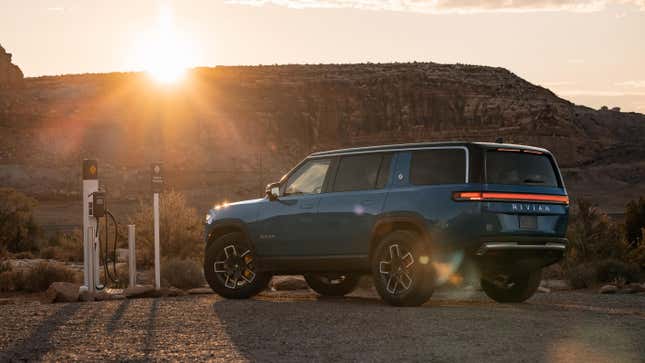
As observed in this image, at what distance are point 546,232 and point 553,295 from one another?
4.17 meters

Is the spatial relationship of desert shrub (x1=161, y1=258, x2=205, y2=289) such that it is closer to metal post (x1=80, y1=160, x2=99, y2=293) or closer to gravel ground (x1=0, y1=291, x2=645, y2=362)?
metal post (x1=80, y1=160, x2=99, y2=293)

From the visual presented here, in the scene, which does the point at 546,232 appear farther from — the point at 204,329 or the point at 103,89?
the point at 103,89

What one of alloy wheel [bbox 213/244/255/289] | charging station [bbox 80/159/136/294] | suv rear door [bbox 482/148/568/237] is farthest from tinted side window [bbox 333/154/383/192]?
charging station [bbox 80/159/136/294]

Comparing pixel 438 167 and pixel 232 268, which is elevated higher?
pixel 438 167

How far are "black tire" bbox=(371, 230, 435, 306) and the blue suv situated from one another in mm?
13

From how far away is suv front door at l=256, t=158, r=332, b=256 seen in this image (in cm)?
1352

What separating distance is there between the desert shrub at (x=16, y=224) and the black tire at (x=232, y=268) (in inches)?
661

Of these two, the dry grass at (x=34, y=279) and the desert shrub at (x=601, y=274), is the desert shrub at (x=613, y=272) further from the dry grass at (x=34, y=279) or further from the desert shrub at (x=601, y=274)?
the dry grass at (x=34, y=279)

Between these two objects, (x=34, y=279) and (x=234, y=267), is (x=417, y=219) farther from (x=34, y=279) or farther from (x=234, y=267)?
(x=34, y=279)

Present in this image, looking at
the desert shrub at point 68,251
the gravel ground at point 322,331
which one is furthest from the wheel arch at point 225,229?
the desert shrub at point 68,251

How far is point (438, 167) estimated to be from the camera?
12188 millimetres

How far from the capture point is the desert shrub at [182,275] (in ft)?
59.9

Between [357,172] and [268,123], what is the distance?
286 feet

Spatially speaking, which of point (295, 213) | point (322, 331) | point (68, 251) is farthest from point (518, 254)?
point (68, 251)
